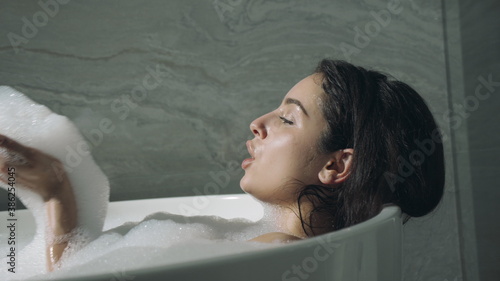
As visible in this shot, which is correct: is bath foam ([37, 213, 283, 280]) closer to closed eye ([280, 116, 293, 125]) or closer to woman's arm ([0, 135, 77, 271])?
woman's arm ([0, 135, 77, 271])

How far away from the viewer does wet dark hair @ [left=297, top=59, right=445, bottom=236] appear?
2.85ft

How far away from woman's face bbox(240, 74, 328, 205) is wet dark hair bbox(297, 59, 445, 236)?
0.02 meters

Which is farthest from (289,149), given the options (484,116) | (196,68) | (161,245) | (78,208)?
(484,116)

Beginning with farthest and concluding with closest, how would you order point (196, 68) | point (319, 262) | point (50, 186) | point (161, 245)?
point (196, 68) → point (50, 186) → point (161, 245) → point (319, 262)

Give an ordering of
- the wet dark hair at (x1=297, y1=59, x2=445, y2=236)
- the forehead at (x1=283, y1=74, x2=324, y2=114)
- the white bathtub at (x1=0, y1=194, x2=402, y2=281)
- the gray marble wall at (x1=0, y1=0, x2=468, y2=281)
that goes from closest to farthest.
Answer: the white bathtub at (x1=0, y1=194, x2=402, y2=281)
the wet dark hair at (x1=297, y1=59, x2=445, y2=236)
the forehead at (x1=283, y1=74, x2=324, y2=114)
the gray marble wall at (x1=0, y1=0, x2=468, y2=281)

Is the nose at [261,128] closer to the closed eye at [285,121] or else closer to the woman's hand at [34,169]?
the closed eye at [285,121]

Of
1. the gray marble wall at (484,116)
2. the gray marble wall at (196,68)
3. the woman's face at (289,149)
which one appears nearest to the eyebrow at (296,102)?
the woman's face at (289,149)

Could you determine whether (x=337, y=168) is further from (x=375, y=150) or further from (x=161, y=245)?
(x=161, y=245)

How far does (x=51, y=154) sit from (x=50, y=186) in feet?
0.21

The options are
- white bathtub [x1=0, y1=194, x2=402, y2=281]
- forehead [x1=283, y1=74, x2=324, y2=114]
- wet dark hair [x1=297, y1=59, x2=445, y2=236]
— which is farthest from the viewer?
forehead [x1=283, y1=74, x2=324, y2=114]

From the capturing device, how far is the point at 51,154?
0.94 metres

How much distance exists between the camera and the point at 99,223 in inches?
38.9

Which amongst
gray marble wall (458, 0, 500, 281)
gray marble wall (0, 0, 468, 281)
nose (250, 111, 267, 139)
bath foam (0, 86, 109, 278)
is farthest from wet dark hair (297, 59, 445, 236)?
gray marble wall (458, 0, 500, 281)

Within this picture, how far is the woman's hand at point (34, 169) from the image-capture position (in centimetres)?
87
